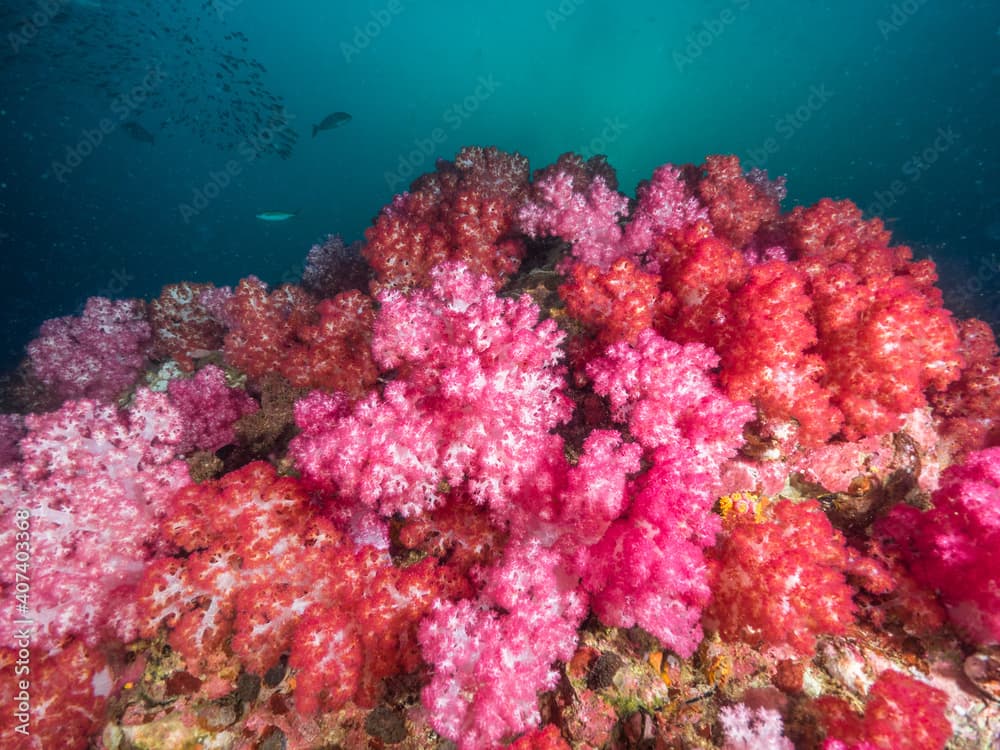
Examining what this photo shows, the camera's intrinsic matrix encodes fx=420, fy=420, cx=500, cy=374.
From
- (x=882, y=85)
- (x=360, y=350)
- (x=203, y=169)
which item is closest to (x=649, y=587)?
(x=360, y=350)

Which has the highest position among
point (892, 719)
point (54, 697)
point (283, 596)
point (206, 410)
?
point (206, 410)

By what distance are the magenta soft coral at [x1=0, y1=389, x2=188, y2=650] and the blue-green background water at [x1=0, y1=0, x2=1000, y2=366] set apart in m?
36.5

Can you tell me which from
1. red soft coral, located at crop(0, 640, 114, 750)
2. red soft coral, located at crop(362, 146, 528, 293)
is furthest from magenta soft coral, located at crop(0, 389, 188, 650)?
red soft coral, located at crop(362, 146, 528, 293)

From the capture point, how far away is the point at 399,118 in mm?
91562

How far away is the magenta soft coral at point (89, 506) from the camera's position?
12.1 feet

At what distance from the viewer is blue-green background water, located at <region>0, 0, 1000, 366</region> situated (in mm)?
45875

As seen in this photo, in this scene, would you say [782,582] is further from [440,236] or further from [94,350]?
[94,350]

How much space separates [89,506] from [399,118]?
348ft

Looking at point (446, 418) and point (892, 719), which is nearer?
point (892, 719)

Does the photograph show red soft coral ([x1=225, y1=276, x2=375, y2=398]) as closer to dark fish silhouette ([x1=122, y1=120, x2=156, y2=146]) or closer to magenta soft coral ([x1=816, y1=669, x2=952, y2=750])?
magenta soft coral ([x1=816, y1=669, x2=952, y2=750])

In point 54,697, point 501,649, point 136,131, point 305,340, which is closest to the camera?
point 501,649

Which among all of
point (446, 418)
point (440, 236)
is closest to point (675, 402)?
→ point (446, 418)

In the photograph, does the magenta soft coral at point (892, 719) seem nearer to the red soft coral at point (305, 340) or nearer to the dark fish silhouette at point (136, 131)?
the red soft coral at point (305, 340)

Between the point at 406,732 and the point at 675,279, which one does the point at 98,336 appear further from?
the point at 675,279
